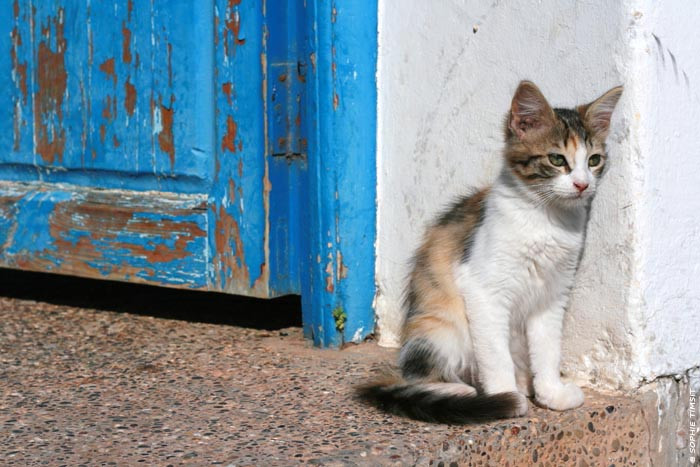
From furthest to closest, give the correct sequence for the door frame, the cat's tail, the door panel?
the door panel → the door frame → the cat's tail

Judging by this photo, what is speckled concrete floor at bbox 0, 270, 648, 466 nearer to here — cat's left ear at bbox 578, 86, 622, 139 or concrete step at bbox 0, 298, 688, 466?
concrete step at bbox 0, 298, 688, 466

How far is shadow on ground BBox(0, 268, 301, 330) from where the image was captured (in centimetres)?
358

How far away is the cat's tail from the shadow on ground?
1.02 metres

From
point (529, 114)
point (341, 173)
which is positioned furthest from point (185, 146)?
point (529, 114)

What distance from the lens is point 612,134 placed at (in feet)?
8.26

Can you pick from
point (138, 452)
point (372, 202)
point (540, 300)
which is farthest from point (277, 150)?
point (138, 452)

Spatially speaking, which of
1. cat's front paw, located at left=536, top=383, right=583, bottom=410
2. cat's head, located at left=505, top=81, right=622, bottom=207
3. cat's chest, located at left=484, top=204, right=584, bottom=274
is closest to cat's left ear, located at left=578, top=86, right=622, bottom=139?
cat's head, located at left=505, top=81, right=622, bottom=207

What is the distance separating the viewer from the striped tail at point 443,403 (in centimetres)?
231

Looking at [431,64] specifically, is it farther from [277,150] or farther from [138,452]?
[138,452]

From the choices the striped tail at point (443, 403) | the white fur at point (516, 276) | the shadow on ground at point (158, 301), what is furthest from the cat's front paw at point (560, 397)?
the shadow on ground at point (158, 301)

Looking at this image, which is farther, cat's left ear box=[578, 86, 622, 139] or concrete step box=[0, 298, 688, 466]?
cat's left ear box=[578, 86, 622, 139]

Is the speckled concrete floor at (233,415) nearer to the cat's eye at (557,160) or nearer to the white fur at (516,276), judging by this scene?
the white fur at (516,276)

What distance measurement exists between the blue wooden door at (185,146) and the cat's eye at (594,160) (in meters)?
0.89

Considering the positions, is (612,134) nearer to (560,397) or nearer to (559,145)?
(559,145)
